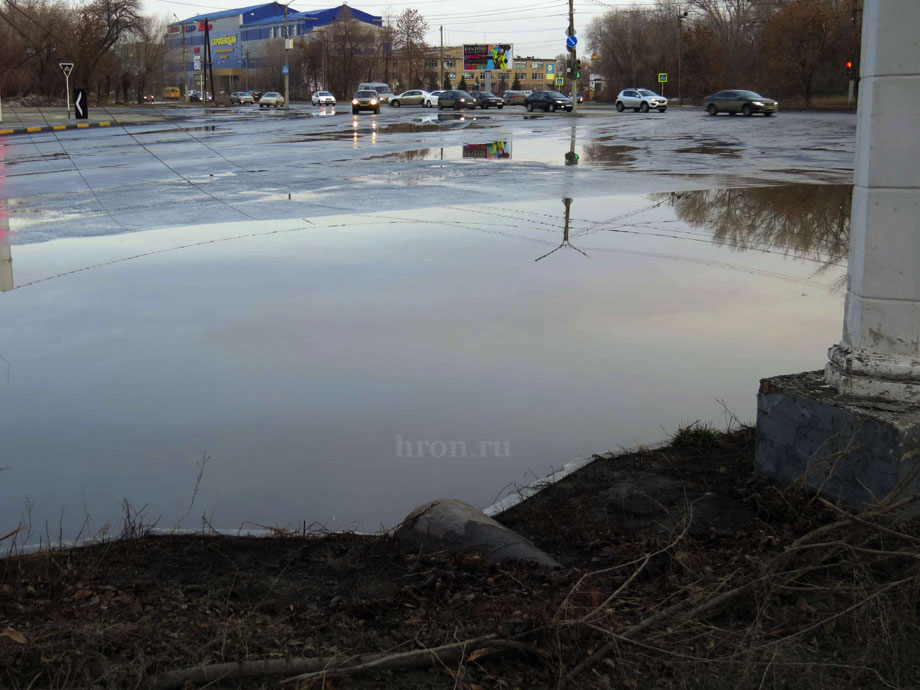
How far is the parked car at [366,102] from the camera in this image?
6065 cm

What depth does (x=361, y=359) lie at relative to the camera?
7.12 meters

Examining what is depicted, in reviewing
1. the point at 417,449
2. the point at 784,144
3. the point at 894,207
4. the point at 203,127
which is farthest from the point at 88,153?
the point at 894,207

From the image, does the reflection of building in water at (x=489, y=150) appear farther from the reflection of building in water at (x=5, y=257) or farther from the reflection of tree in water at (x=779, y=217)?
the reflection of building in water at (x=5, y=257)

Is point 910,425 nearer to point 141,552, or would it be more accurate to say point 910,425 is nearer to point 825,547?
point 825,547

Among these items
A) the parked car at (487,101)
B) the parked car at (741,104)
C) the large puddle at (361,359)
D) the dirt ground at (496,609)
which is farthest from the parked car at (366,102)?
the dirt ground at (496,609)

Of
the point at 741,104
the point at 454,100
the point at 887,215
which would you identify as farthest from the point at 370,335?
the point at 454,100

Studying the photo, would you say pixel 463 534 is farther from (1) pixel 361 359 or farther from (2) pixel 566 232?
(2) pixel 566 232

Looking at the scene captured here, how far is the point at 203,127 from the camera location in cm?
4369

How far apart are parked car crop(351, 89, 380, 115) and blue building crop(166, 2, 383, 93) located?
260 ft

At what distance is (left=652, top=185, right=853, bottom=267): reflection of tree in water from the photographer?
1159 cm

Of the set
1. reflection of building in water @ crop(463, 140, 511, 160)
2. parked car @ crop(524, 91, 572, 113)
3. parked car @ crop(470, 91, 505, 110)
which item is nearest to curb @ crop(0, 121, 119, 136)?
reflection of building in water @ crop(463, 140, 511, 160)

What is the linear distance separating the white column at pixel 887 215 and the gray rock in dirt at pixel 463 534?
1.81 meters

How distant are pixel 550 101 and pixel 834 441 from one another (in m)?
58.2

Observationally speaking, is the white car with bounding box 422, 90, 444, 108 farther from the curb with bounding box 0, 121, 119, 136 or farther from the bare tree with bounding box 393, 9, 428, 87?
the bare tree with bounding box 393, 9, 428, 87
